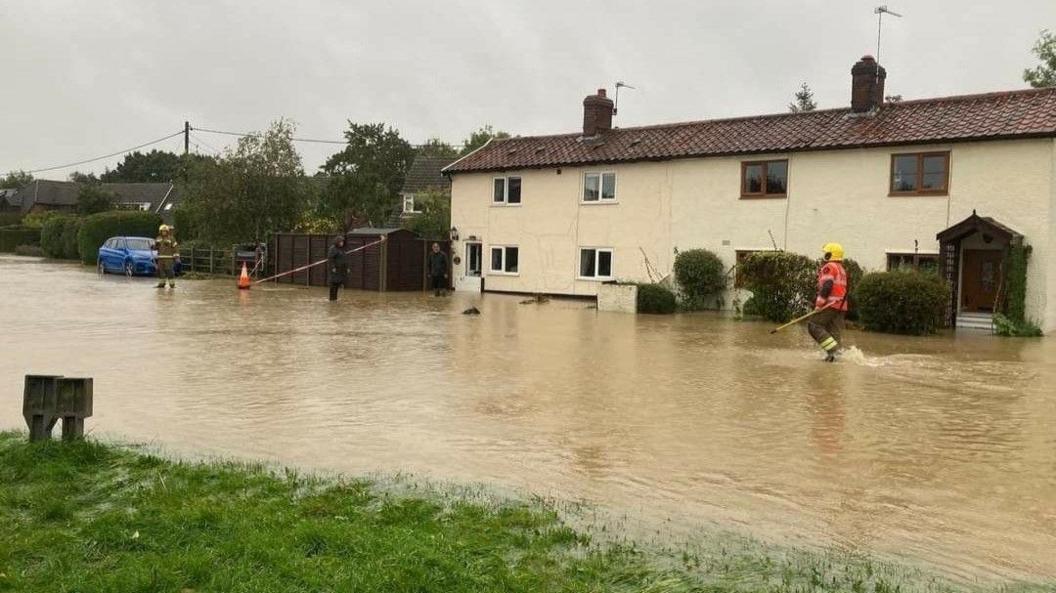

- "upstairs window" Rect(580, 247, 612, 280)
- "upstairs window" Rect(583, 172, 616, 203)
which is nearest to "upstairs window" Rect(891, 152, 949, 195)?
"upstairs window" Rect(583, 172, 616, 203)

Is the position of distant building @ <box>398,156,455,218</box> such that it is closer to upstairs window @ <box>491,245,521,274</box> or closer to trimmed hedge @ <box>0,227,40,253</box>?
upstairs window @ <box>491,245,521,274</box>

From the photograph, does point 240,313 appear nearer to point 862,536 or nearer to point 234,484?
point 234,484

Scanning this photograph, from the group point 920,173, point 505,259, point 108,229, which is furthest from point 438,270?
point 108,229

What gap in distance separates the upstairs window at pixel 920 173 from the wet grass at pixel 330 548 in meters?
20.6

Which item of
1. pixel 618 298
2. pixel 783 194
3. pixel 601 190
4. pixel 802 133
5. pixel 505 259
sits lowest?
pixel 618 298

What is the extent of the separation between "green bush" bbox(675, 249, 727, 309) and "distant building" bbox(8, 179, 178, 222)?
255 ft

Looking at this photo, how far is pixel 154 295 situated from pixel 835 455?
72.8 feet

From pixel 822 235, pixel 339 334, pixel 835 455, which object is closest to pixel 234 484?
pixel 835 455

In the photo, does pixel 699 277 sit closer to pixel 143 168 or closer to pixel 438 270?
pixel 438 270

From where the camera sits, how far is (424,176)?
194ft

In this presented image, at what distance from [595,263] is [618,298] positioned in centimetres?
575

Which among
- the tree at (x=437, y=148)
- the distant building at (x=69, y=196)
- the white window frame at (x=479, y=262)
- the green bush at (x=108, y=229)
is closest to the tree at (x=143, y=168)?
the distant building at (x=69, y=196)

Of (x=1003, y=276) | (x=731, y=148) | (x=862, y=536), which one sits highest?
(x=731, y=148)

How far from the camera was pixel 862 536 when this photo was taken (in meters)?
5.73
